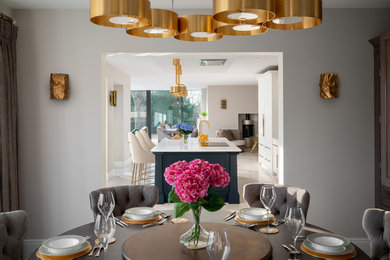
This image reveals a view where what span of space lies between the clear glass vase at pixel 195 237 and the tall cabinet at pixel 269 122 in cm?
619

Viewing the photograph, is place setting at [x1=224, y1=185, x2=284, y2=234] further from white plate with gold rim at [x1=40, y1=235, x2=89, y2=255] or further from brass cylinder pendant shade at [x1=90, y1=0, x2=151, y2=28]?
brass cylinder pendant shade at [x1=90, y1=0, x2=151, y2=28]

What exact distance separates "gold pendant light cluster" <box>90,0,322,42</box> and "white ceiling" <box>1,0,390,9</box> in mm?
1503

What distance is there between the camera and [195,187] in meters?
1.59

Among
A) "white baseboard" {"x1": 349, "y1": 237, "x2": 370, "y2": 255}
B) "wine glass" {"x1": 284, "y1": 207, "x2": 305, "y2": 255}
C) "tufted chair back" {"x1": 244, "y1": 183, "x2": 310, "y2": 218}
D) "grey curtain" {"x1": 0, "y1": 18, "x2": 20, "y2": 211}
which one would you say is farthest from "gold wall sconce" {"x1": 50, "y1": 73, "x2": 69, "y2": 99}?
"white baseboard" {"x1": 349, "y1": 237, "x2": 370, "y2": 255}

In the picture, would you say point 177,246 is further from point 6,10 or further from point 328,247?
point 6,10

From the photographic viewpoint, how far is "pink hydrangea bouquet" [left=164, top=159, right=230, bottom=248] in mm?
1599

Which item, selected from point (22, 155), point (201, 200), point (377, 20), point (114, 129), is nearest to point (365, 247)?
point (377, 20)

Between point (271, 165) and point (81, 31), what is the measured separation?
5693 millimetres

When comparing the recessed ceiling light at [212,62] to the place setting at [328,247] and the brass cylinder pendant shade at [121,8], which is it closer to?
the brass cylinder pendant shade at [121,8]

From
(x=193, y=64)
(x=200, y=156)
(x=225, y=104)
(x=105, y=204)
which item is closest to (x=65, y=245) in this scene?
(x=105, y=204)

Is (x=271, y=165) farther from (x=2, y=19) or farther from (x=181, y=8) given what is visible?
(x=2, y=19)

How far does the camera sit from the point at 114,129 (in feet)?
30.0

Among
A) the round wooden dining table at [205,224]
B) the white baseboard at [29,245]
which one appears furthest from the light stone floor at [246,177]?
the round wooden dining table at [205,224]

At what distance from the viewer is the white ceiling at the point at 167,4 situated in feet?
11.6
